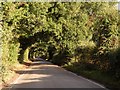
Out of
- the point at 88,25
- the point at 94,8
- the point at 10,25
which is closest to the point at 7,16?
the point at 10,25

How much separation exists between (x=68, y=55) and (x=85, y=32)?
505 cm

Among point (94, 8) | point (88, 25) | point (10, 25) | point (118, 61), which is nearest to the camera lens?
point (118, 61)

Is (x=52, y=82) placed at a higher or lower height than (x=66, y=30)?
lower

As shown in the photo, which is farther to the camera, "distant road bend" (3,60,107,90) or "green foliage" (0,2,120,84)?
"green foliage" (0,2,120,84)

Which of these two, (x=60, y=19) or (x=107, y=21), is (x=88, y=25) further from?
(x=107, y=21)

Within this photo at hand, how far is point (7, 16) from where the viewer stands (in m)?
30.6

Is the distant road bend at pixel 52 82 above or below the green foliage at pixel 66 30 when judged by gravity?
Result: below

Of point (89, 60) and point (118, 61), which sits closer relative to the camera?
point (118, 61)

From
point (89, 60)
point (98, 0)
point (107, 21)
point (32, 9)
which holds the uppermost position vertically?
point (98, 0)

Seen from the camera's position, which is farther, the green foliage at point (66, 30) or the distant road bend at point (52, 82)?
the green foliage at point (66, 30)

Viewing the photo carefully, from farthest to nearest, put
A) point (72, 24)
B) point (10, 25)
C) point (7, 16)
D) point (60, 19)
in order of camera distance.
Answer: point (72, 24) < point (60, 19) < point (10, 25) < point (7, 16)

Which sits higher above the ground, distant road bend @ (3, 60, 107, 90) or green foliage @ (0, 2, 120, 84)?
green foliage @ (0, 2, 120, 84)

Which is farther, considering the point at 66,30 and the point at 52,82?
the point at 66,30

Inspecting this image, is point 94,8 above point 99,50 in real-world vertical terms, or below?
above
